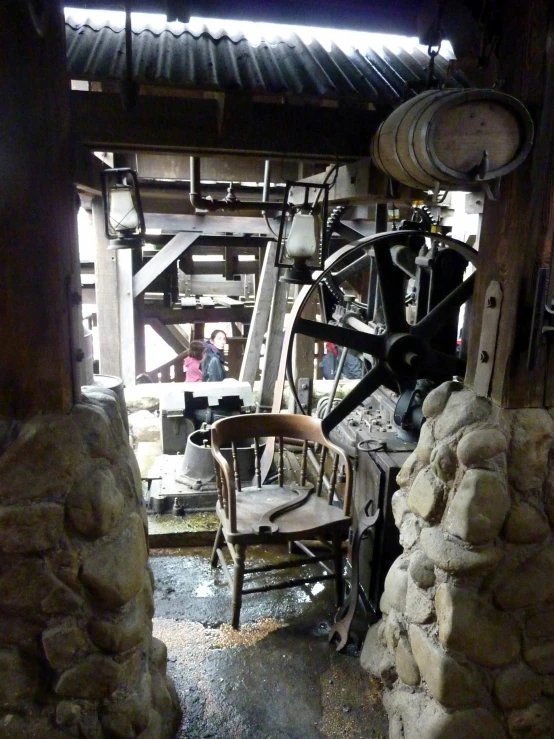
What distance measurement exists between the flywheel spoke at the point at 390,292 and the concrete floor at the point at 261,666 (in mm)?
1520

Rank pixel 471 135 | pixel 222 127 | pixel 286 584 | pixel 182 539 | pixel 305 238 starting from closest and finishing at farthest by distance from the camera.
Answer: pixel 471 135 → pixel 222 127 → pixel 305 238 → pixel 286 584 → pixel 182 539

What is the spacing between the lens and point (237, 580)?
8.79 feet

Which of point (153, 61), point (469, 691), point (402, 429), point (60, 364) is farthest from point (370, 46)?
point (469, 691)

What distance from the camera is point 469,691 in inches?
70.0

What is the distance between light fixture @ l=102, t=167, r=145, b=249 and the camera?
225 cm

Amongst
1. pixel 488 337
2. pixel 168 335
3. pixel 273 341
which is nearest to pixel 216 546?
pixel 488 337

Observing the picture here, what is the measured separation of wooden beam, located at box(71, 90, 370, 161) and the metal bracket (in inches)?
34.5

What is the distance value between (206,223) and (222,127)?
323 centimetres

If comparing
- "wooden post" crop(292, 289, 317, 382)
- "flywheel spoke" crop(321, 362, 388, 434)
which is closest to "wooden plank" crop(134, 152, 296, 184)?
"wooden post" crop(292, 289, 317, 382)

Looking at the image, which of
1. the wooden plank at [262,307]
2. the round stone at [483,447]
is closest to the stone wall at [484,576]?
the round stone at [483,447]

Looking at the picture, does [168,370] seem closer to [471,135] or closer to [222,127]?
[222,127]

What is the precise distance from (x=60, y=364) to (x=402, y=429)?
1.84 meters

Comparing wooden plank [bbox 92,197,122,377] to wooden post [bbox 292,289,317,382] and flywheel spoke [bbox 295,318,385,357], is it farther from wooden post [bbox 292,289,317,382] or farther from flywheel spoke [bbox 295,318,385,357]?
flywheel spoke [bbox 295,318,385,357]

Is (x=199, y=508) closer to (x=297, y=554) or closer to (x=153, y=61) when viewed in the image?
(x=297, y=554)
